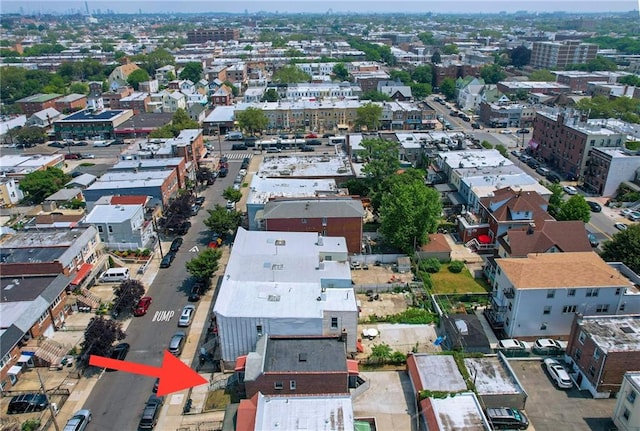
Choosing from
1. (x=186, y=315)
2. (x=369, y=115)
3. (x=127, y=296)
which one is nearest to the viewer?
(x=186, y=315)

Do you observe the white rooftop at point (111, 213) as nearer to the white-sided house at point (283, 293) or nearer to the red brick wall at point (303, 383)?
the white-sided house at point (283, 293)

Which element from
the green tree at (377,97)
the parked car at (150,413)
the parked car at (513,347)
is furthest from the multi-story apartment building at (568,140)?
the parked car at (150,413)

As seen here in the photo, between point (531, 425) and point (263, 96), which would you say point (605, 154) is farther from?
point (263, 96)

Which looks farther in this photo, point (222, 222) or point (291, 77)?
point (291, 77)

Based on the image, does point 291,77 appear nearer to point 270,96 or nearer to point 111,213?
point 270,96

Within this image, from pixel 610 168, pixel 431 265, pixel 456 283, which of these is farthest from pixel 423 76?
pixel 456 283

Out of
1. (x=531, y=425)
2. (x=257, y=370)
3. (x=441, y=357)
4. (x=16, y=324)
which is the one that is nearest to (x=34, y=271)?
(x=16, y=324)
